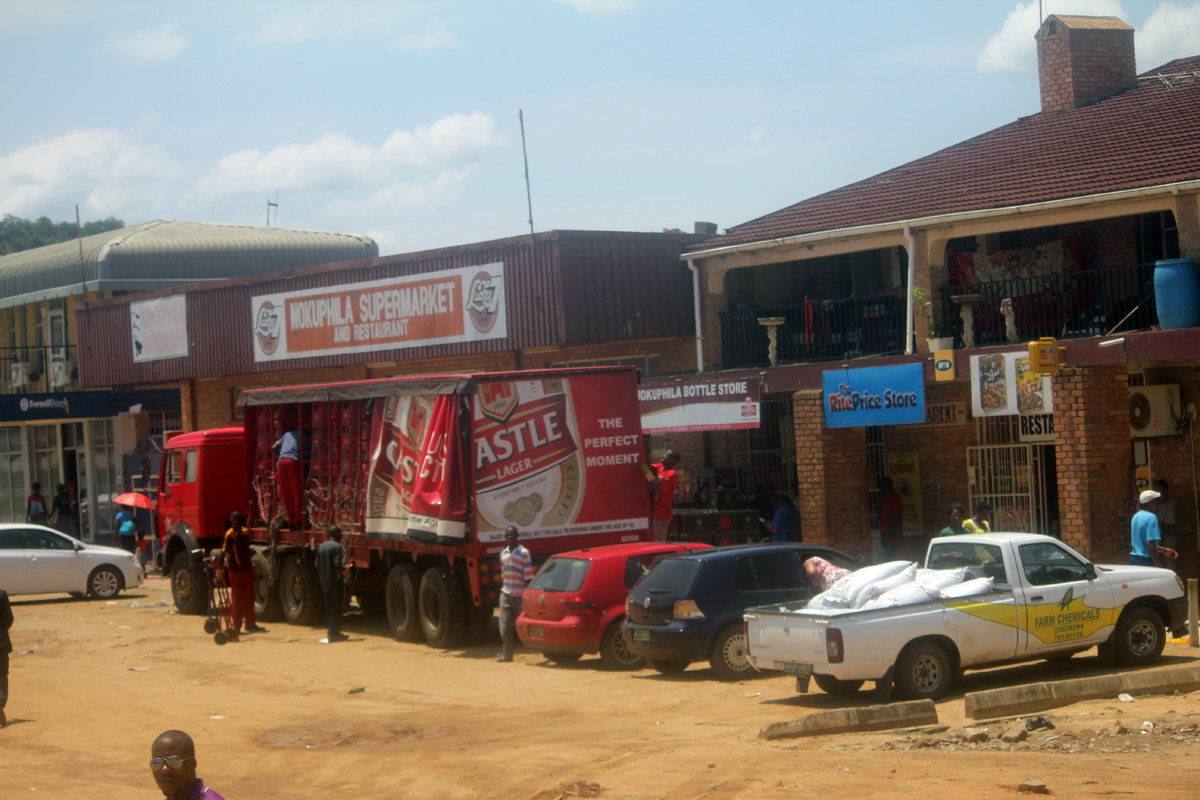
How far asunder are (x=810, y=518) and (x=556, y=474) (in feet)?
18.3

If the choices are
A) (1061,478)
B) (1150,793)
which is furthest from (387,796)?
(1061,478)

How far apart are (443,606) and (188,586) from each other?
7.76 metres

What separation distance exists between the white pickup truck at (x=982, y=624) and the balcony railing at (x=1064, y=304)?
246 inches

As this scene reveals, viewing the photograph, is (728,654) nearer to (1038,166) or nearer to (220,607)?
(220,607)

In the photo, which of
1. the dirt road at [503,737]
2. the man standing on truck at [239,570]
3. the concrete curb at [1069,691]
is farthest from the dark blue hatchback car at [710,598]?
the man standing on truck at [239,570]

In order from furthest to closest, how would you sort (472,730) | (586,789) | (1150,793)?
(472,730) → (586,789) → (1150,793)

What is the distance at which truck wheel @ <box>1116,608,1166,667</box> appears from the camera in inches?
485

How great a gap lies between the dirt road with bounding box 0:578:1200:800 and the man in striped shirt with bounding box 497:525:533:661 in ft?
1.67

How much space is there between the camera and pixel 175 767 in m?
5.11

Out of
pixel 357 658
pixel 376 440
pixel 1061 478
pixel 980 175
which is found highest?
pixel 980 175

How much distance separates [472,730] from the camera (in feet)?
36.3

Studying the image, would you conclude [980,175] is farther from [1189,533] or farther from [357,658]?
[357,658]

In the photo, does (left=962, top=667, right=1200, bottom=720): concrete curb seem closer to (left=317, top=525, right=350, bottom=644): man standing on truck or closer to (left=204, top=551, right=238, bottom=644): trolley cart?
(left=317, top=525, right=350, bottom=644): man standing on truck

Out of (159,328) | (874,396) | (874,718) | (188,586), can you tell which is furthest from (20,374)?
(874,718)
